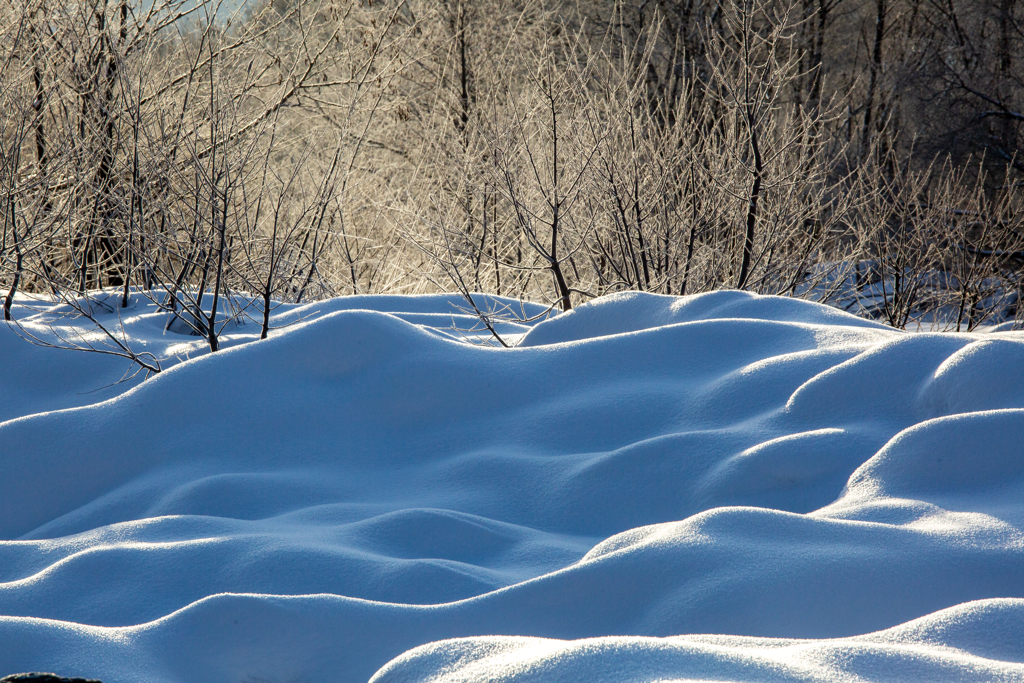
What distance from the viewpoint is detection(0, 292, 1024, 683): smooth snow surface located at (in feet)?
5.32

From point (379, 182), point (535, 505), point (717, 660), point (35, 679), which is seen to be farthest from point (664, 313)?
point (379, 182)

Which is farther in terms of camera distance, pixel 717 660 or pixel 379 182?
pixel 379 182

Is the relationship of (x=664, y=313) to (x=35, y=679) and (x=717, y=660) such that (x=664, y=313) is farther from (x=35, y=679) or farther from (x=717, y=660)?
(x=35, y=679)

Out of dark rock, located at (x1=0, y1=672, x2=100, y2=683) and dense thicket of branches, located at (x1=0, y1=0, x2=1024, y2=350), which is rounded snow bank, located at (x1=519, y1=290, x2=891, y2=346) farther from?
dark rock, located at (x1=0, y1=672, x2=100, y2=683)

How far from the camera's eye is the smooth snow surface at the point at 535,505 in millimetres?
1620

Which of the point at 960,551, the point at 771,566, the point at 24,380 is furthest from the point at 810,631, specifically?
the point at 24,380

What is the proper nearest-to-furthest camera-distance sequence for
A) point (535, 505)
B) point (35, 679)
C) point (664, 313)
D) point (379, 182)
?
point (35, 679) → point (535, 505) → point (664, 313) → point (379, 182)

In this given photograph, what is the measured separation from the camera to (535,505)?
8.49 feet

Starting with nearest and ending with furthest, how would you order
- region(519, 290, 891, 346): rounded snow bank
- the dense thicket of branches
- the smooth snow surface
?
the smooth snow surface < region(519, 290, 891, 346): rounded snow bank < the dense thicket of branches

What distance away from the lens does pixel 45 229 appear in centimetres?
491

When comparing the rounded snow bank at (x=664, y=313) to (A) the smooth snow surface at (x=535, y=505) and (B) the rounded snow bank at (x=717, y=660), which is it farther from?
(B) the rounded snow bank at (x=717, y=660)

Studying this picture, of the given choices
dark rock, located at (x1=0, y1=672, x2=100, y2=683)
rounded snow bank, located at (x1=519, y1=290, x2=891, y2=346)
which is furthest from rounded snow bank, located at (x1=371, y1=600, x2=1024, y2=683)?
rounded snow bank, located at (x1=519, y1=290, x2=891, y2=346)

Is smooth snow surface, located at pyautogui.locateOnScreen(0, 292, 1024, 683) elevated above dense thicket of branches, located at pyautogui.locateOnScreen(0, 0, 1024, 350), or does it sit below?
below

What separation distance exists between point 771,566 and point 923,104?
624 inches
